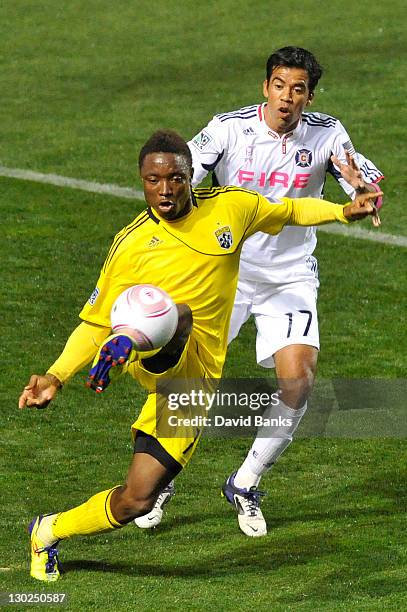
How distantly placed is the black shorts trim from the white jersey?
1.99 m

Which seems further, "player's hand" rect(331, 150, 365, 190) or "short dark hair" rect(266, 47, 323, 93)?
"short dark hair" rect(266, 47, 323, 93)

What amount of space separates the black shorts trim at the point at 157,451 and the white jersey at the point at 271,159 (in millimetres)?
1994

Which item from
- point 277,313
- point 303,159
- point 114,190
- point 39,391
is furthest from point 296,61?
point 114,190

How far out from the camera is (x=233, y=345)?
12016 millimetres

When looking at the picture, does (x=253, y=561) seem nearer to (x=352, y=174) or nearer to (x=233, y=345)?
(x=352, y=174)

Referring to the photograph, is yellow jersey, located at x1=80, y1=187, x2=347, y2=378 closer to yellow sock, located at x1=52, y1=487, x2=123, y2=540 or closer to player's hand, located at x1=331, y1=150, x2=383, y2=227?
player's hand, located at x1=331, y1=150, x2=383, y2=227

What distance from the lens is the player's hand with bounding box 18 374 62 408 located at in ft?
22.7

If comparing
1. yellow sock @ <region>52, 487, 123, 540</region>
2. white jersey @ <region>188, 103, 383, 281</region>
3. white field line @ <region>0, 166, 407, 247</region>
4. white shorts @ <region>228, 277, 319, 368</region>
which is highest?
white jersey @ <region>188, 103, 383, 281</region>

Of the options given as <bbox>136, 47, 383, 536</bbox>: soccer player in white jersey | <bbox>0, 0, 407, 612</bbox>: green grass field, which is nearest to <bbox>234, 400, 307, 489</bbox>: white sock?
<bbox>136, 47, 383, 536</bbox>: soccer player in white jersey

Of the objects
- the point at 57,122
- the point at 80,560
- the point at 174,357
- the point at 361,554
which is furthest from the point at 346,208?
the point at 57,122

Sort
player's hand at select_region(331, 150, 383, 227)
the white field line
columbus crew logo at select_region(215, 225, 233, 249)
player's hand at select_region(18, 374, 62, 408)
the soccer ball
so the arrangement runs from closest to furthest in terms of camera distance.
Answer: the soccer ball → player's hand at select_region(18, 374, 62, 408) → columbus crew logo at select_region(215, 225, 233, 249) → player's hand at select_region(331, 150, 383, 227) → the white field line

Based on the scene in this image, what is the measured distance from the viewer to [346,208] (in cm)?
752

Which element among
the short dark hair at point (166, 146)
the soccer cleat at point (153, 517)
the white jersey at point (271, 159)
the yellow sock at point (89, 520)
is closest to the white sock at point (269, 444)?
the soccer cleat at point (153, 517)

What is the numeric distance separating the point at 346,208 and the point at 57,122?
36.4 feet
